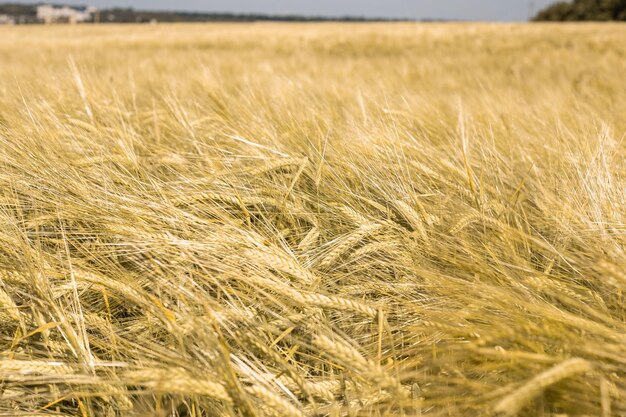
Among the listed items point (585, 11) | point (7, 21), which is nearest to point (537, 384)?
point (585, 11)

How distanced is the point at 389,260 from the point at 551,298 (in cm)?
30

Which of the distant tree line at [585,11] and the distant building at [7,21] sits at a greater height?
the distant tree line at [585,11]

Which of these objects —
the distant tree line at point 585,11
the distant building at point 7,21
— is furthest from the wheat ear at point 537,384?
the distant building at point 7,21

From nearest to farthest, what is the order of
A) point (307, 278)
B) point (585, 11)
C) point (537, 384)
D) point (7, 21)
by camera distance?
point (537, 384) < point (307, 278) < point (585, 11) < point (7, 21)

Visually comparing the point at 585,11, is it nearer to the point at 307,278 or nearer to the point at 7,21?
the point at 307,278

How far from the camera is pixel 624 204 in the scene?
3.07 feet

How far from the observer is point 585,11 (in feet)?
122

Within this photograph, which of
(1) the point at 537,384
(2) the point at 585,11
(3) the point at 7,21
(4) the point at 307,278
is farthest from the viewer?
(3) the point at 7,21

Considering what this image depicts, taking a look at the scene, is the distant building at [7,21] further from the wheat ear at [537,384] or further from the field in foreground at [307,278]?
the wheat ear at [537,384]

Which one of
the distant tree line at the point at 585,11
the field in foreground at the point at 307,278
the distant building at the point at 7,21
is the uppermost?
the distant tree line at the point at 585,11

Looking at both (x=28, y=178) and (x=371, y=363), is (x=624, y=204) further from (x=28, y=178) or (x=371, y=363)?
(x=28, y=178)

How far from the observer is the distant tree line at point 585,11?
114ft

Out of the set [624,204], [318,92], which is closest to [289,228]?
[624,204]

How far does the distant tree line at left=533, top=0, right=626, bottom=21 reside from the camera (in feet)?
114
